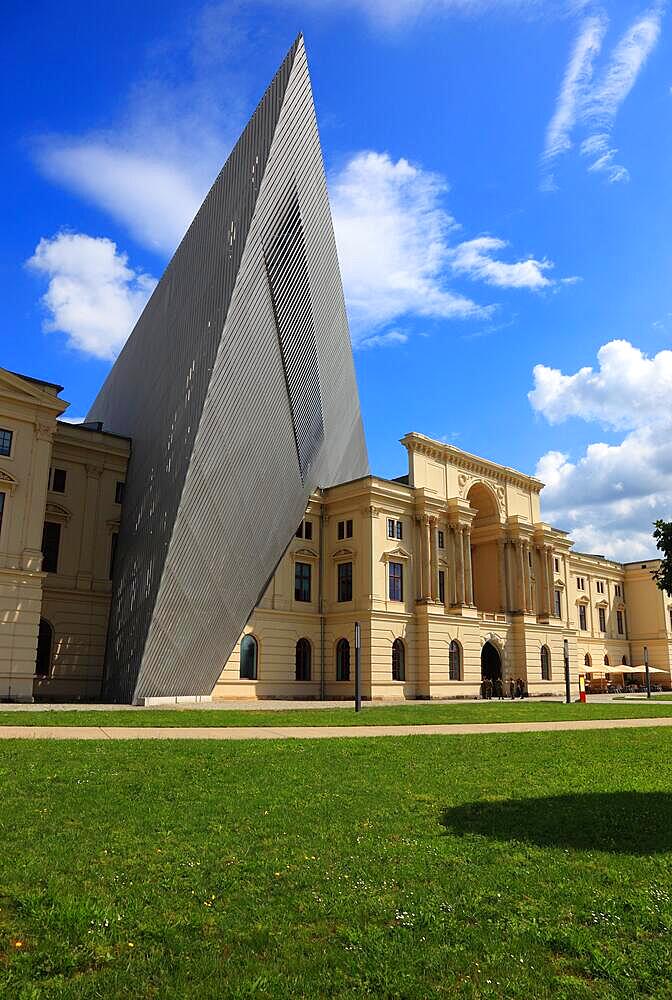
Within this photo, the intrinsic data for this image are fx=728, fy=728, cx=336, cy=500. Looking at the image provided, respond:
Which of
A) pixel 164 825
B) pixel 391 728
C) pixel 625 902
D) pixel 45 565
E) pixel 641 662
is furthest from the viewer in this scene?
pixel 641 662

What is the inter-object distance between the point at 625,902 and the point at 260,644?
4021 cm

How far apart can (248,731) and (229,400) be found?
11199mm

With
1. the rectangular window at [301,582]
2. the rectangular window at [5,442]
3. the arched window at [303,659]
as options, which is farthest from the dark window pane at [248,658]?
the rectangular window at [5,442]

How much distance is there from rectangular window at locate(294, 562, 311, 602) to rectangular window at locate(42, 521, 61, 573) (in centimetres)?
1611

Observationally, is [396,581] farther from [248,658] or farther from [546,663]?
[546,663]

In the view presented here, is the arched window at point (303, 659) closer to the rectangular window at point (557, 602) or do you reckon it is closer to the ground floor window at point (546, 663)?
the ground floor window at point (546, 663)

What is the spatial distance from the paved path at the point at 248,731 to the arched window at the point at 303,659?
25683mm

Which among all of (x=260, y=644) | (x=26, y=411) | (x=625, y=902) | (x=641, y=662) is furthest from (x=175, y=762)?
(x=641, y=662)

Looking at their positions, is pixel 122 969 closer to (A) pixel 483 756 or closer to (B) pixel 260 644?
(A) pixel 483 756

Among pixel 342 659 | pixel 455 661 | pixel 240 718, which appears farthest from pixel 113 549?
pixel 455 661

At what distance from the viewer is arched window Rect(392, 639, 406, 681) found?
48.8 metres

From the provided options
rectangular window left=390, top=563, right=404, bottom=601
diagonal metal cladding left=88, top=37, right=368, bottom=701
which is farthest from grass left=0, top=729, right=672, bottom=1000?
rectangular window left=390, top=563, right=404, bottom=601

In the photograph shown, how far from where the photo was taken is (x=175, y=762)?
12.3 meters

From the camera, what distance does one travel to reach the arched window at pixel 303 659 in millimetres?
48000
